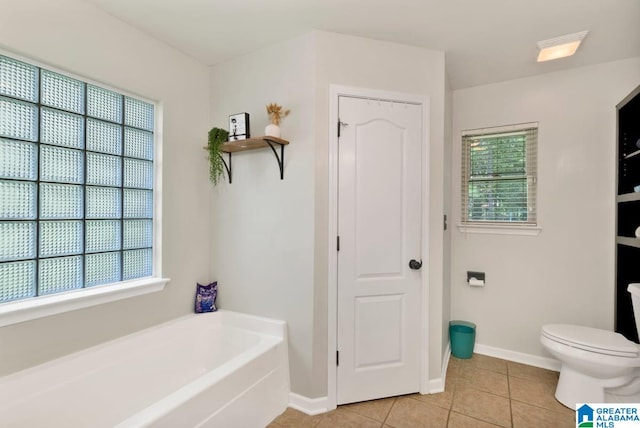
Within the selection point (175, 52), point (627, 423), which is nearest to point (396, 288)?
point (627, 423)

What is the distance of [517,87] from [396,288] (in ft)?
6.97

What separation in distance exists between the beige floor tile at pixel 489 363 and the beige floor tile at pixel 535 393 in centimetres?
15

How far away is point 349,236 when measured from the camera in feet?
6.78

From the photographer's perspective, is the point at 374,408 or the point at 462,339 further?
the point at 462,339

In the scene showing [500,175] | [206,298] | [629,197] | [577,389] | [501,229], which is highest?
[500,175]

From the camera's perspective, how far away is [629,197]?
2.09m

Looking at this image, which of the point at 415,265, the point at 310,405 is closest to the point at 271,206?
the point at 415,265

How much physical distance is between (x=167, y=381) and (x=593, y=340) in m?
2.83

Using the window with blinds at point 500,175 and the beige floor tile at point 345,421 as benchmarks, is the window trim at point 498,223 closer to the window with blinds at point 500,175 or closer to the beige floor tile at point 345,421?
the window with blinds at point 500,175

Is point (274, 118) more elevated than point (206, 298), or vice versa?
point (274, 118)

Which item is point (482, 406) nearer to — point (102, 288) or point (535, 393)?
point (535, 393)

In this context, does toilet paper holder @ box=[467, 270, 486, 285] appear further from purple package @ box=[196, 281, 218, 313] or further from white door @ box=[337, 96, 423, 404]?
purple package @ box=[196, 281, 218, 313]

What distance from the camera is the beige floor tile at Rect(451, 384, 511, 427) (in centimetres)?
190

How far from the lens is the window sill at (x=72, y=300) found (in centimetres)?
145
